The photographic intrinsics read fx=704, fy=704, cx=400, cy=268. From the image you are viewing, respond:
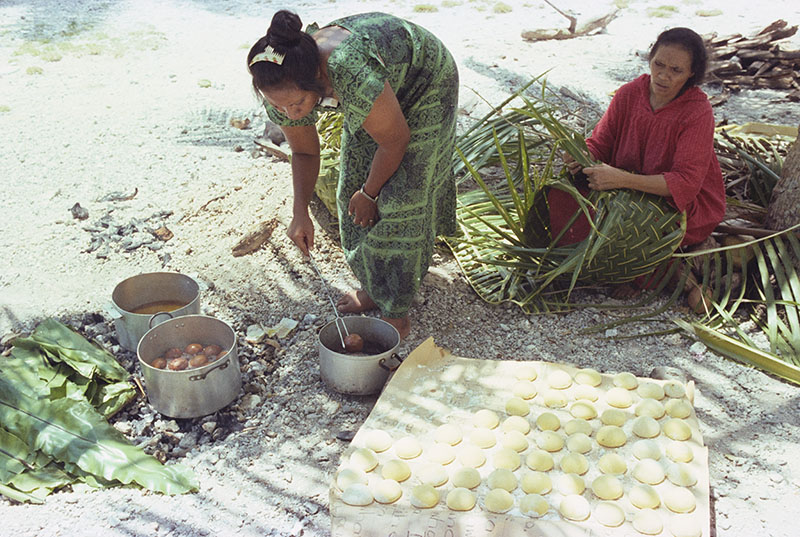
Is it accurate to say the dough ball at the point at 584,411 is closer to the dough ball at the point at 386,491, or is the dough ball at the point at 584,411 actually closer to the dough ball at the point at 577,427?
the dough ball at the point at 577,427

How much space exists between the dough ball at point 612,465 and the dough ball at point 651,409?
0.24 metres

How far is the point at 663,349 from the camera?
2.81 meters

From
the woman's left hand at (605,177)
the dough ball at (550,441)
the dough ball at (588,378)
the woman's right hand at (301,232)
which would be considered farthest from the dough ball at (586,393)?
the woman's right hand at (301,232)

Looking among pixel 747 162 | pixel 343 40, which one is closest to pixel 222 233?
pixel 343 40

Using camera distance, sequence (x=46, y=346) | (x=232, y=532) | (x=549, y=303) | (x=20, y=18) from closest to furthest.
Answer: (x=232, y=532)
(x=46, y=346)
(x=549, y=303)
(x=20, y=18)

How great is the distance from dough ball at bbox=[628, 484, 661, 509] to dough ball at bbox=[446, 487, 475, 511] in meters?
0.44

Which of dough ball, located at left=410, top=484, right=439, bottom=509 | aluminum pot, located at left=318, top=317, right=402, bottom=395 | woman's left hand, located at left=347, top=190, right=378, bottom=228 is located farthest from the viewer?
woman's left hand, located at left=347, top=190, right=378, bottom=228

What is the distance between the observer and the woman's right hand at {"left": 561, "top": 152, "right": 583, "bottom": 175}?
2.98 metres

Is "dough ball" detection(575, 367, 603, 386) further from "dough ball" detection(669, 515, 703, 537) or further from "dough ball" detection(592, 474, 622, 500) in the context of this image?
"dough ball" detection(669, 515, 703, 537)

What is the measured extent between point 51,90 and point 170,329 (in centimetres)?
402

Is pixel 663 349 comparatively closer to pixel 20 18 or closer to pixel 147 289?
pixel 147 289

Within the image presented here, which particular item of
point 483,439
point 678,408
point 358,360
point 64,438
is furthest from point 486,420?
point 64,438

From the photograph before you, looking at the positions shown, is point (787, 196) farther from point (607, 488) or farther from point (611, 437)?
point (607, 488)

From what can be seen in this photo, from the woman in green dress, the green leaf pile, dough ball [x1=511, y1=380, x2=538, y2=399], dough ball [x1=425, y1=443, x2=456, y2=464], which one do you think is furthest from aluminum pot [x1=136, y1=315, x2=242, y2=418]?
dough ball [x1=511, y1=380, x2=538, y2=399]
